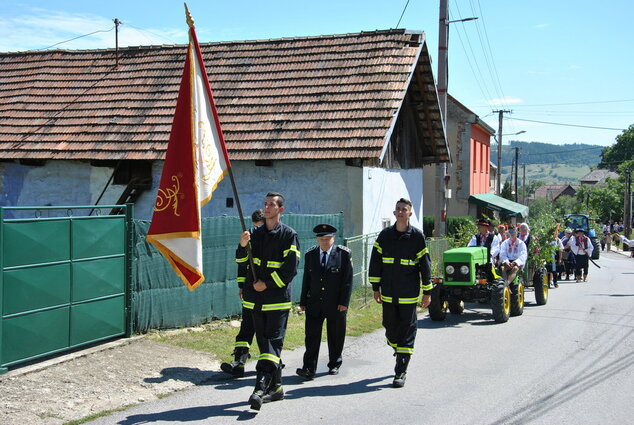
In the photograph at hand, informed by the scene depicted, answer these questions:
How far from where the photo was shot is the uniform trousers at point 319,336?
8367 millimetres

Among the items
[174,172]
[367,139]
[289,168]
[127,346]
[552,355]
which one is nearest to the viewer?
[174,172]

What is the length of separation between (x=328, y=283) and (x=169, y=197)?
2.31 m

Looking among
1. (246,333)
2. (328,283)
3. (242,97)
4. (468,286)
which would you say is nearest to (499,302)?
(468,286)

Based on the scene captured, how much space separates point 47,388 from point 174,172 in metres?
2.59

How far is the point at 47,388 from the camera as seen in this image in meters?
7.29

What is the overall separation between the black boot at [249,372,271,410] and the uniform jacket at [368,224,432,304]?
1843 mm

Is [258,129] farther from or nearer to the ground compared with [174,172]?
farther from the ground

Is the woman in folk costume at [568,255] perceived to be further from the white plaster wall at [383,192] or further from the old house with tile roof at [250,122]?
the old house with tile roof at [250,122]

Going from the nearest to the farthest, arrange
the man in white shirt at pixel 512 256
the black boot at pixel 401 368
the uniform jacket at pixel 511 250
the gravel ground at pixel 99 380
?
the gravel ground at pixel 99 380
the black boot at pixel 401 368
the man in white shirt at pixel 512 256
the uniform jacket at pixel 511 250

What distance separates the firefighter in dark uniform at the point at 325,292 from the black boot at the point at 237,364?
0.69m

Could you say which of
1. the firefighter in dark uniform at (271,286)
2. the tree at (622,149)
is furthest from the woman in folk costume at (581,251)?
the tree at (622,149)

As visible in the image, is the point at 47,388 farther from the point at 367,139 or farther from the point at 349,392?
the point at 367,139

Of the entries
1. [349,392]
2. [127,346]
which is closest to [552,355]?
[349,392]

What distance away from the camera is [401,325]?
811 cm
